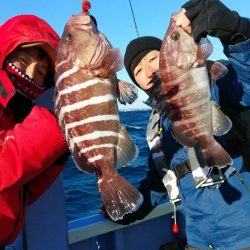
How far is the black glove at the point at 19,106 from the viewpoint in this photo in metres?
2.78

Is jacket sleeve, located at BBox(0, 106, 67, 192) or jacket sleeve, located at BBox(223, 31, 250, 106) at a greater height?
jacket sleeve, located at BBox(223, 31, 250, 106)

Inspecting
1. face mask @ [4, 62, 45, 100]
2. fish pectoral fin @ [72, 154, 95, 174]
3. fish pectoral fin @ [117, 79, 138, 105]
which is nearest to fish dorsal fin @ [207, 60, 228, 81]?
fish pectoral fin @ [117, 79, 138, 105]

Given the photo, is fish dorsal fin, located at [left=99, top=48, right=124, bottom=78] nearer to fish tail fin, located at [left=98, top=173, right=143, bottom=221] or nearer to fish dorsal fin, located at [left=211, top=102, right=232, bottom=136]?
fish tail fin, located at [left=98, top=173, right=143, bottom=221]

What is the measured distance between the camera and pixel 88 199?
28.0ft

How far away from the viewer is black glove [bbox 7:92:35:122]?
2.78 m

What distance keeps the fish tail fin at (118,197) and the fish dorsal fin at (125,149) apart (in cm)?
11

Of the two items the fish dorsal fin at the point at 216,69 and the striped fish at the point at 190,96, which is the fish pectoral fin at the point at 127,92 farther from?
the fish dorsal fin at the point at 216,69

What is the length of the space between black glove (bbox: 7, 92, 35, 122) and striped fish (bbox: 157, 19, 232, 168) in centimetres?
95

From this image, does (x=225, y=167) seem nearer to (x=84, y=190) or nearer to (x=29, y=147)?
(x=29, y=147)

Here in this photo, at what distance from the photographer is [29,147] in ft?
7.42

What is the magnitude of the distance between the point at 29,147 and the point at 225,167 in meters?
1.49

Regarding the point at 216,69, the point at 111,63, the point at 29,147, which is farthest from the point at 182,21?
the point at 29,147

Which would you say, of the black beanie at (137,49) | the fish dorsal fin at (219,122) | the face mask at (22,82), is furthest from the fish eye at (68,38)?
the black beanie at (137,49)

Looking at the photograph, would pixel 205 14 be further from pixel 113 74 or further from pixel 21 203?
pixel 21 203
